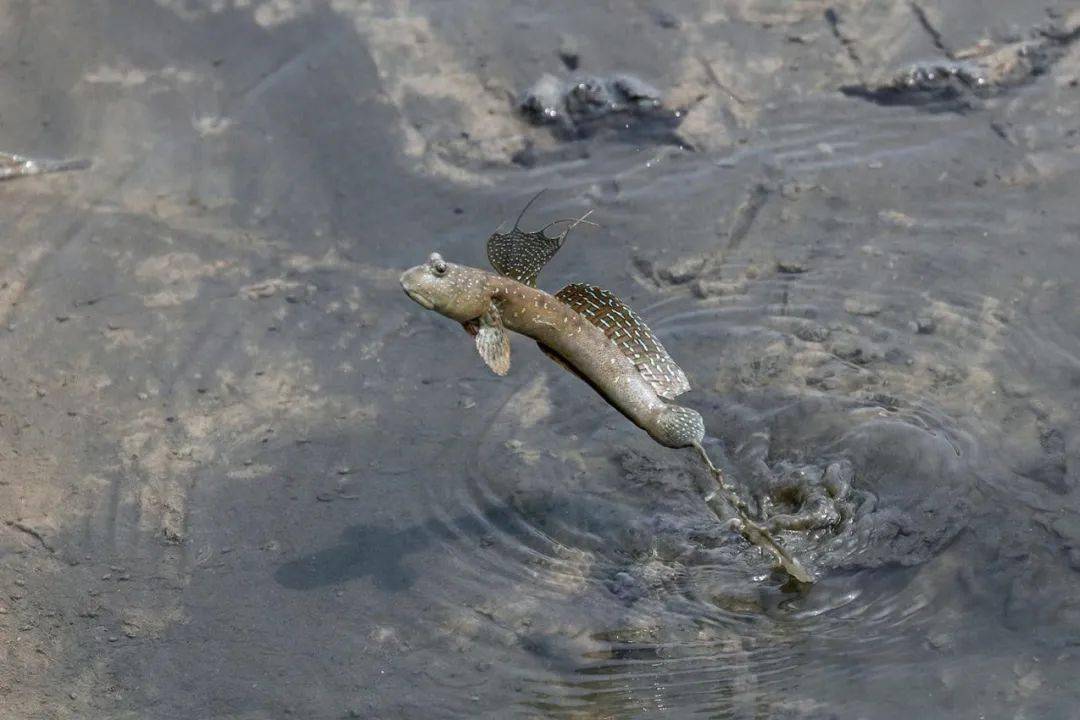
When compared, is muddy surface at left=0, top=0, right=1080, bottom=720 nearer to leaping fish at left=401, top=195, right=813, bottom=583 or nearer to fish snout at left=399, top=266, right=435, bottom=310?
leaping fish at left=401, top=195, right=813, bottom=583

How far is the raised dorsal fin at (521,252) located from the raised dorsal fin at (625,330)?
116 millimetres

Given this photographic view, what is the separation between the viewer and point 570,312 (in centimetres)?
401

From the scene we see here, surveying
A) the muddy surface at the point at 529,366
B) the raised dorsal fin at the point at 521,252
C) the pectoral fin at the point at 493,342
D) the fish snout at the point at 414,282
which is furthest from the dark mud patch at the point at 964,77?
the fish snout at the point at 414,282

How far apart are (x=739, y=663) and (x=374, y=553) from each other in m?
1.31

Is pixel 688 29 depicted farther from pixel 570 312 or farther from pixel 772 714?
pixel 772 714

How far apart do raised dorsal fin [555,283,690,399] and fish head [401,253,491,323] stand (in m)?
0.27

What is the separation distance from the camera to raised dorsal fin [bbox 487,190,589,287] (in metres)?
3.99

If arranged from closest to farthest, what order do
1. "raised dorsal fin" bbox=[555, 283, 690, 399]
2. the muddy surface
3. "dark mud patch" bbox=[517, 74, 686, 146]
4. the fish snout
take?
1. the fish snout
2. "raised dorsal fin" bbox=[555, 283, 690, 399]
3. the muddy surface
4. "dark mud patch" bbox=[517, 74, 686, 146]

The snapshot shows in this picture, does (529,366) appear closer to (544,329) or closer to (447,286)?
(544,329)

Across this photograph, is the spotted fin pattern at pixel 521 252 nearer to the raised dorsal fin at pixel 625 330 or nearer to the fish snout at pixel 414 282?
the raised dorsal fin at pixel 625 330

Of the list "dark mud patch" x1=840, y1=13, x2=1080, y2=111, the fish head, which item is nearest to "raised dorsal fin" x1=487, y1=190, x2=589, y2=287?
the fish head

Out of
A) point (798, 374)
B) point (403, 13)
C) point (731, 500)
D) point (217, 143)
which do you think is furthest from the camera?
point (403, 13)

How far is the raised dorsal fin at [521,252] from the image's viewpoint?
13.1 ft

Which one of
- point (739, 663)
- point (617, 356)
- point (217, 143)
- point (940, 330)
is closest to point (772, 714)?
point (739, 663)
